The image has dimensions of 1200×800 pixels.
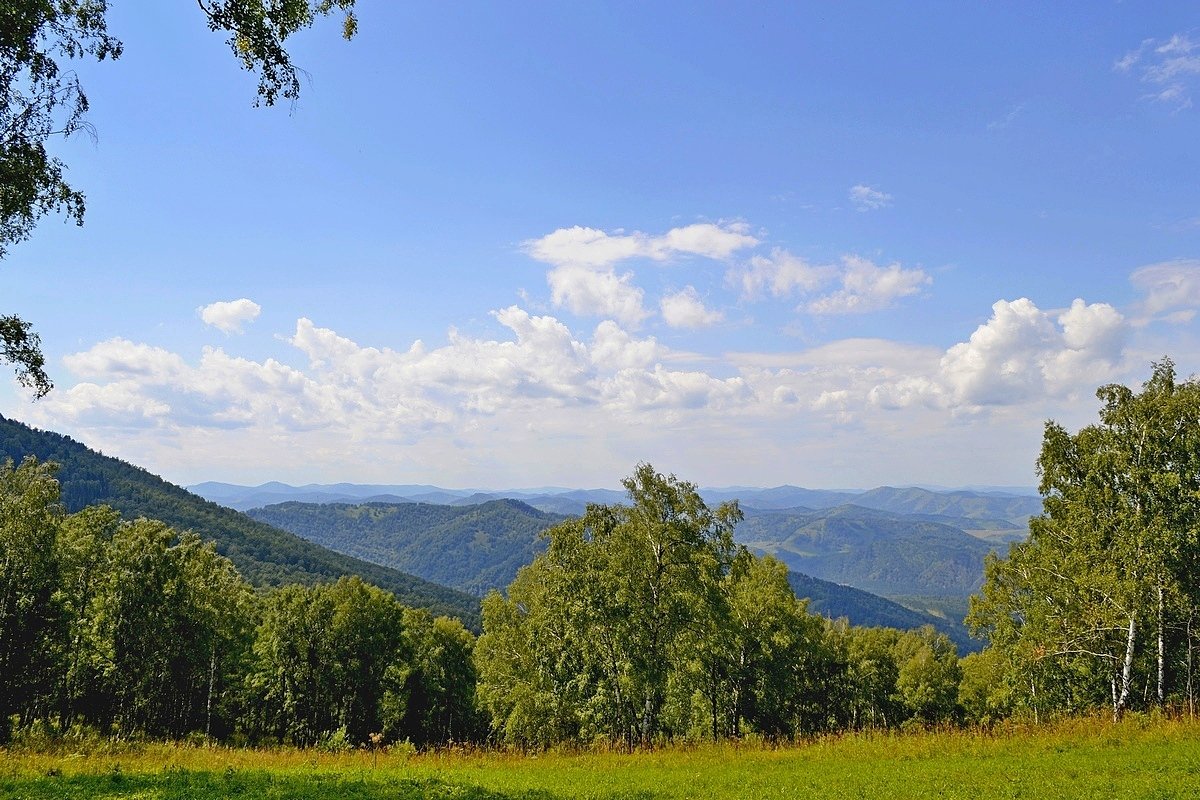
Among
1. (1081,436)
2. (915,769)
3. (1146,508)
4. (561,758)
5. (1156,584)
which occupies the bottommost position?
(561,758)

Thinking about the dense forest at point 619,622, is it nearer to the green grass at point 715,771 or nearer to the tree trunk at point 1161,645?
the tree trunk at point 1161,645

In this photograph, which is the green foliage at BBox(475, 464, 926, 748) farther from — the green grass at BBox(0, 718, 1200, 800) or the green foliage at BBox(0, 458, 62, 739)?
the green foliage at BBox(0, 458, 62, 739)

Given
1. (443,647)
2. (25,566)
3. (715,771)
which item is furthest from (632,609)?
(443,647)

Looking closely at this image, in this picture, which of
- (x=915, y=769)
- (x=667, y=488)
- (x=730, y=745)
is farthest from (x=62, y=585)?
(x=915, y=769)

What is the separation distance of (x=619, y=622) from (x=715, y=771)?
11.2m

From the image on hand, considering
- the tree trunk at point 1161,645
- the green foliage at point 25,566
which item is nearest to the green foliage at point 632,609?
the tree trunk at point 1161,645

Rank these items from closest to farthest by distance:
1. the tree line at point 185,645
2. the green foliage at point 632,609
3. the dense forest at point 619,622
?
the dense forest at point 619,622 → the green foliage at point 632,609 → the tree line at point 185,645

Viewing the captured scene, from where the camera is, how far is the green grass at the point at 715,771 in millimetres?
15273

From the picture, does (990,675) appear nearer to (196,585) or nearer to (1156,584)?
(1156,584)

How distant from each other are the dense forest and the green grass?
14.2 feet

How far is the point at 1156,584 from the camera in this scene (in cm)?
2511

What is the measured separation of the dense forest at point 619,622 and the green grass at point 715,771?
4.34 metres

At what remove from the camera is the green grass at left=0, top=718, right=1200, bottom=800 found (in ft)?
50.1

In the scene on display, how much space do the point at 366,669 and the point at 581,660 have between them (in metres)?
43.1
